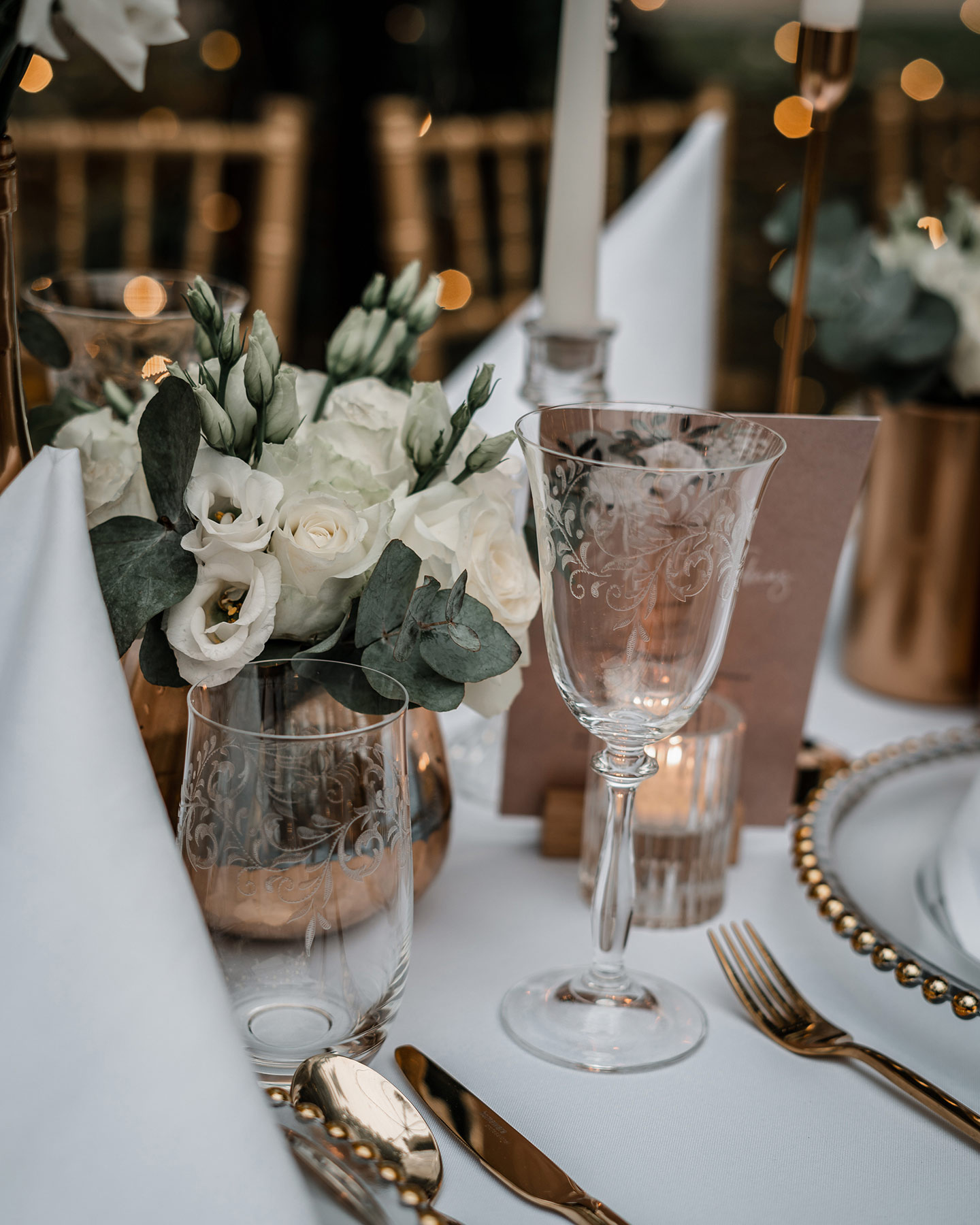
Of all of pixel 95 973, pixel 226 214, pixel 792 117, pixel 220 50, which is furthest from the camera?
pixel 792 117

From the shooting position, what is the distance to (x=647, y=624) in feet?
1.75

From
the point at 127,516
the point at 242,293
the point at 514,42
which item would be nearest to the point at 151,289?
the point at 242,293

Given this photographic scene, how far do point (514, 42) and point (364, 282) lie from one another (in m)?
0.78

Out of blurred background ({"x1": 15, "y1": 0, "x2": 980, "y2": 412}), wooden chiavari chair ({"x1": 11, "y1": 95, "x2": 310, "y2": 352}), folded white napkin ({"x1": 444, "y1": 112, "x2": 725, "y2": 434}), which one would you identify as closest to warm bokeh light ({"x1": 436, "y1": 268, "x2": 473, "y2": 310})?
blurred background ({"x1": 15, "y1": 0, "x2": 980, "y2": 412})

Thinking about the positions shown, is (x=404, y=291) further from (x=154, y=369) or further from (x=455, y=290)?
(x=455, y=290)

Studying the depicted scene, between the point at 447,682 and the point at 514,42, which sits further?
the point at 514,42

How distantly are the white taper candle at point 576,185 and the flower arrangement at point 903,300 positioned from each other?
0.25 meters

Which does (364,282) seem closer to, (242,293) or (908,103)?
(908,103)

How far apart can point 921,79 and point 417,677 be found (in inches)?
146

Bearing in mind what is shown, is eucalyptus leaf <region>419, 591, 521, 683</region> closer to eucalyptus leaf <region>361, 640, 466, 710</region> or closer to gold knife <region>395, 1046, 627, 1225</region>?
eucalyptus leaf <region>361, 640, 466, 710</region>

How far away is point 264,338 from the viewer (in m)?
0.51

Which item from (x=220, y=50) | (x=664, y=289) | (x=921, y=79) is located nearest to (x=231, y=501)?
(x=664, y=289)

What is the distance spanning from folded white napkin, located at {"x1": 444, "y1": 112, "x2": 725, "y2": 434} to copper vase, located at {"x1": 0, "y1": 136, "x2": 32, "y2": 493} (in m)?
0.64

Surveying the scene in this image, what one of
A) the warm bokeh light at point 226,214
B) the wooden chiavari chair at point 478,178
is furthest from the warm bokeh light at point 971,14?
the warm bokeh light at point 226,214
